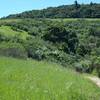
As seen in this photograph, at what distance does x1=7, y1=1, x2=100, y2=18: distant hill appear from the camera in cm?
12131

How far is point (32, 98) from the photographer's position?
35.7 feet

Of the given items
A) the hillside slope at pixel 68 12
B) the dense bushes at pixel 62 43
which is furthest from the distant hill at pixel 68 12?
the dense bushes at pixel 62 43

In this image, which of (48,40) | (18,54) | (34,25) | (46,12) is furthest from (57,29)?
(46,12)

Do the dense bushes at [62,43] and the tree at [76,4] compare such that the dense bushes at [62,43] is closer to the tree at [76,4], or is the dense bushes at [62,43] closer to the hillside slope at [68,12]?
the hillside slope at [68,12]

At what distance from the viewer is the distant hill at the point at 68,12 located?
121 metres

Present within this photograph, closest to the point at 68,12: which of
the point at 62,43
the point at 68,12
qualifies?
the point at 68,12

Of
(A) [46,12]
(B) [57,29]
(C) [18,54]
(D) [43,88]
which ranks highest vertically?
(D) [43,88]

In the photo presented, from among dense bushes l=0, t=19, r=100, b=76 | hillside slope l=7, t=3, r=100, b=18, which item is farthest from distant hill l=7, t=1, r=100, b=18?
dense bushes l=0, t=19, r=100, b=76

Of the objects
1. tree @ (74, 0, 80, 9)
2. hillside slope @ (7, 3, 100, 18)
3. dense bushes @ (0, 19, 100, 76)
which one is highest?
dense bushes @ (0, 19, 100, 76)

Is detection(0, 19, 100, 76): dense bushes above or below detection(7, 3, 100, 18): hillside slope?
above

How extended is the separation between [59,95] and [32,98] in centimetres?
149

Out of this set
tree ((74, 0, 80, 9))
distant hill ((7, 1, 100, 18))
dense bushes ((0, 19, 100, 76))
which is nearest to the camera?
dense bushes ((0, 19, 100, 76))

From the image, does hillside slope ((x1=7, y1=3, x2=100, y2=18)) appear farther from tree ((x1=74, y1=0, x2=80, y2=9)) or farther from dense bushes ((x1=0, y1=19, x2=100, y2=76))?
dense bushes ((x1=0, y1=19, x2=100, y2=76))

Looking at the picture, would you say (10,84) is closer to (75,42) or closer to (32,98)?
(32,98)
